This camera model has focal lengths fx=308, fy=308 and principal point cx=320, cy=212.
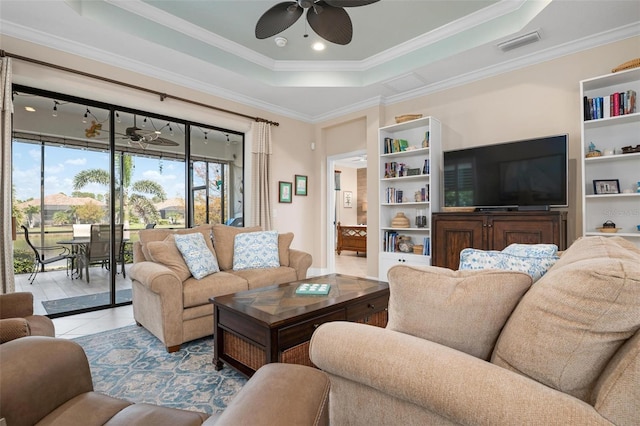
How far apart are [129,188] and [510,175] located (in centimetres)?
470

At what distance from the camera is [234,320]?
79.9 inches

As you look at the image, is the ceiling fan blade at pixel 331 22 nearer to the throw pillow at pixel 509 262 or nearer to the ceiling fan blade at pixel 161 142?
the throw pillow at pixel 509 262

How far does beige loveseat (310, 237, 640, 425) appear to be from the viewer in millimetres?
692

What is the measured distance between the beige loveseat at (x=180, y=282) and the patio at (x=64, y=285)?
962 millimetres

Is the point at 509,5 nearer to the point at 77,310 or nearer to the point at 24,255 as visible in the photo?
the point at 77,310

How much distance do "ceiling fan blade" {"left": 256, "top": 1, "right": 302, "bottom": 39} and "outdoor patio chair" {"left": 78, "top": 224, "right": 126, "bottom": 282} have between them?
3.00 m

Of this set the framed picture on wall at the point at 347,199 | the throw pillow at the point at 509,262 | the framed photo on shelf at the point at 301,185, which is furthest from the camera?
the framed picture on wall at the point at 347,199

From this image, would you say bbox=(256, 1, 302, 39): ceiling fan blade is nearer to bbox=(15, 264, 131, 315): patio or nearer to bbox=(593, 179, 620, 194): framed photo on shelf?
bbox=(15, 264, 131, 315): patio

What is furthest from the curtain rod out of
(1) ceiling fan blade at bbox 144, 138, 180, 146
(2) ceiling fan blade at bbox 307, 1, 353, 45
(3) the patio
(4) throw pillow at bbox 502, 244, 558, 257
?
(4) throw pillow at bbox 502, 244, 558, 257

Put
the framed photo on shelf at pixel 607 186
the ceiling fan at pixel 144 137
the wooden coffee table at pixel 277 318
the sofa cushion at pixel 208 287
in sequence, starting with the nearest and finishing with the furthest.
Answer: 1. the wooden coffee table at pixel 277 318
2. the sofa cushion at pixel 208 287
3. the framed photo on shelf at pixel 607 186
4. the ceiling fan at pixel 144 137

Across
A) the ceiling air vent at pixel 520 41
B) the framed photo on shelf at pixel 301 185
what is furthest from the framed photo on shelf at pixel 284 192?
the ceiling air vent at pixel 520 41

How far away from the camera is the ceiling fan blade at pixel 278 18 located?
2.45 meters

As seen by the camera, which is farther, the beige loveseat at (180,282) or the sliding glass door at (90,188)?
the sliding glass door at (90,188)

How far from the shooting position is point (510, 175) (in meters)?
3.50
